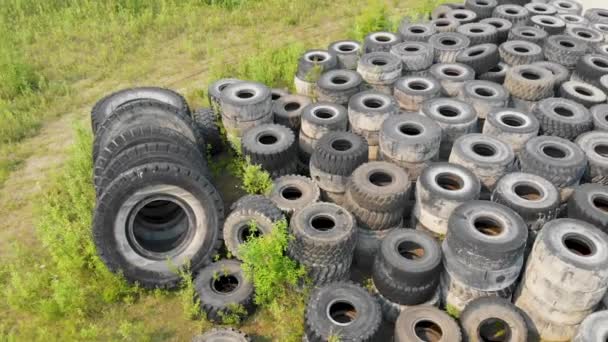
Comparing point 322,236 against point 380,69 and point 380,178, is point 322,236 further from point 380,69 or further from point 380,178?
point 380,69

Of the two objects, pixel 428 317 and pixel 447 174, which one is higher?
pixel 447 174

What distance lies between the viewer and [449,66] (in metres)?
9.78

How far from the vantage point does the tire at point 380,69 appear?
942cm

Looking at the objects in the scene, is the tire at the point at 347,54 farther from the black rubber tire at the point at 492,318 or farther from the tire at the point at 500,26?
the black rubber tire at the point at 492,318

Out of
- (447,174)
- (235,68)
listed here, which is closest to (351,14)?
(235,68)

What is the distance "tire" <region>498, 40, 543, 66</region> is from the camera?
9.92 m

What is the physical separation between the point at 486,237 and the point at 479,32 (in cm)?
688

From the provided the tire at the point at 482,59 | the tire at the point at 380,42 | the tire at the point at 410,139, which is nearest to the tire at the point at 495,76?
the tire at the point at 482,59

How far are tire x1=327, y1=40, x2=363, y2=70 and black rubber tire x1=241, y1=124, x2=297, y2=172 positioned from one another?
326cm

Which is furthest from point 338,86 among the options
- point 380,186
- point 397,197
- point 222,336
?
point 222,336

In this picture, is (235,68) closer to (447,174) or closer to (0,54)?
(0,54)

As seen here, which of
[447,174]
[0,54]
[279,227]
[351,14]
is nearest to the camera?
[279,227]

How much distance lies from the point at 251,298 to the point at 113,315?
2.07 metres

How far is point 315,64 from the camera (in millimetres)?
9953
